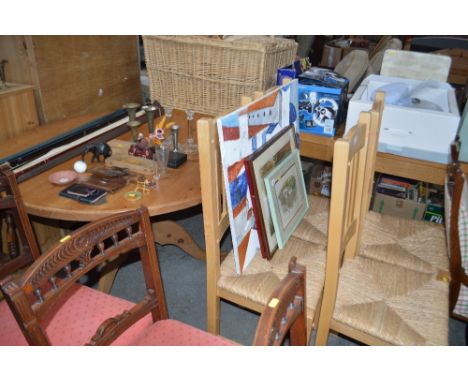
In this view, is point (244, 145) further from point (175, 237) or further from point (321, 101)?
point (175, 237)

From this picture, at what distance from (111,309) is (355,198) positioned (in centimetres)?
87

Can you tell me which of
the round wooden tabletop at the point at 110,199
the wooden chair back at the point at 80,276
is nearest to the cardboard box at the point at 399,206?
the round wooden tabletop at the point at 110,199

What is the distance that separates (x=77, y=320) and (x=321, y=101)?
128cm

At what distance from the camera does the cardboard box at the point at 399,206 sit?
7.65ft

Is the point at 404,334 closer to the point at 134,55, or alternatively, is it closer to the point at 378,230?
the point at 378,230

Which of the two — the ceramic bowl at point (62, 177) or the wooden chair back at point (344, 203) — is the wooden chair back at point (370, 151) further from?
the ceramic bowl at point (62, 177)

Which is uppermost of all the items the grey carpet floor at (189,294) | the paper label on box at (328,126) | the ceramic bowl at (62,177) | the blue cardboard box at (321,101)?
the blue cardboard box at (321,101)

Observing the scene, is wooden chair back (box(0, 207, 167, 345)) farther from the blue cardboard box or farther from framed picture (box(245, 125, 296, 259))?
the blue cardboard box

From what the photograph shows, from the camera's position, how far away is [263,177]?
4.25 ft

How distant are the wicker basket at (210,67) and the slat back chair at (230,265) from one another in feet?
1.95

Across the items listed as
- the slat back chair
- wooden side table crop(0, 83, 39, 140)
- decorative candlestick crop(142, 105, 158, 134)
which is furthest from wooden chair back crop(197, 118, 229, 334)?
wooden side table crop(0, 83, 39, 140)

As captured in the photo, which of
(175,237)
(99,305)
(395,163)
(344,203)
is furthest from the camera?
(175,237)

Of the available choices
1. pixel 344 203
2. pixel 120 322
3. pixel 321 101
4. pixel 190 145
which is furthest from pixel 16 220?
pixel 321 101
